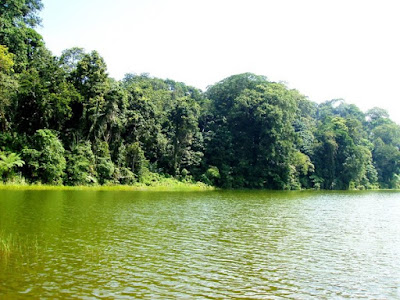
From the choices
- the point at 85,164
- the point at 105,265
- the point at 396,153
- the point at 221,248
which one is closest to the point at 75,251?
the point at 105,265

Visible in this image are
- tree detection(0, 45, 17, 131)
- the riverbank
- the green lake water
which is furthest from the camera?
tree detection(0, 45, 17, 131)

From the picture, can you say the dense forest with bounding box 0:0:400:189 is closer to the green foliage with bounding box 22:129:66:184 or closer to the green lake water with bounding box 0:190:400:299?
the green foliage with bounding box 22:129:66:184

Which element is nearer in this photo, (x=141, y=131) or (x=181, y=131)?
(x=141, y=131)

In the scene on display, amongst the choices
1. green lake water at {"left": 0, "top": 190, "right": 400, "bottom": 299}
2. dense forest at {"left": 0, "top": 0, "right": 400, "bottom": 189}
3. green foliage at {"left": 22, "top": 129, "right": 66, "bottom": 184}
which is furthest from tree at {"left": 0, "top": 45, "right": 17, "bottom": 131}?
green lake water at {"left": 0, "top": 190, "right": 400, "bottom": 299}

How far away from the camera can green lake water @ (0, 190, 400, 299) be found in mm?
8586

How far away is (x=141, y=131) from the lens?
158 ft

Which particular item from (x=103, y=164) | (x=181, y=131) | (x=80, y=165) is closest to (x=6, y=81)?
(x=80, y=165)

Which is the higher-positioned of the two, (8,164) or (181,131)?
(181,131)

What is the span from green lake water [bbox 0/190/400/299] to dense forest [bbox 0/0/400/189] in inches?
754

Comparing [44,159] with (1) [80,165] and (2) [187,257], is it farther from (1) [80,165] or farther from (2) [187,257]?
(2) [187,257]

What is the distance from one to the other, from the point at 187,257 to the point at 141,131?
123 feet

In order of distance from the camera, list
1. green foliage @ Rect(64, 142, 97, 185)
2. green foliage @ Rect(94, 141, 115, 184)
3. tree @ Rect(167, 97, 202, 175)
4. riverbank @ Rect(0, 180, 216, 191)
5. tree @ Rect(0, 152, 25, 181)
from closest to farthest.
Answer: tree @ Rect(0, 152, 25, 181), riverbank @ Rect(0, 180, 216, 191), green foliage @ Rect(64, 142, 97, 185), green foliage @ Rect(94, 141, 115, 184), tree @ Rect(167, 97, 202, 175)

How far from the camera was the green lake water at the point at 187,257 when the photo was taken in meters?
8.59

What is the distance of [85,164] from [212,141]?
25943mm
